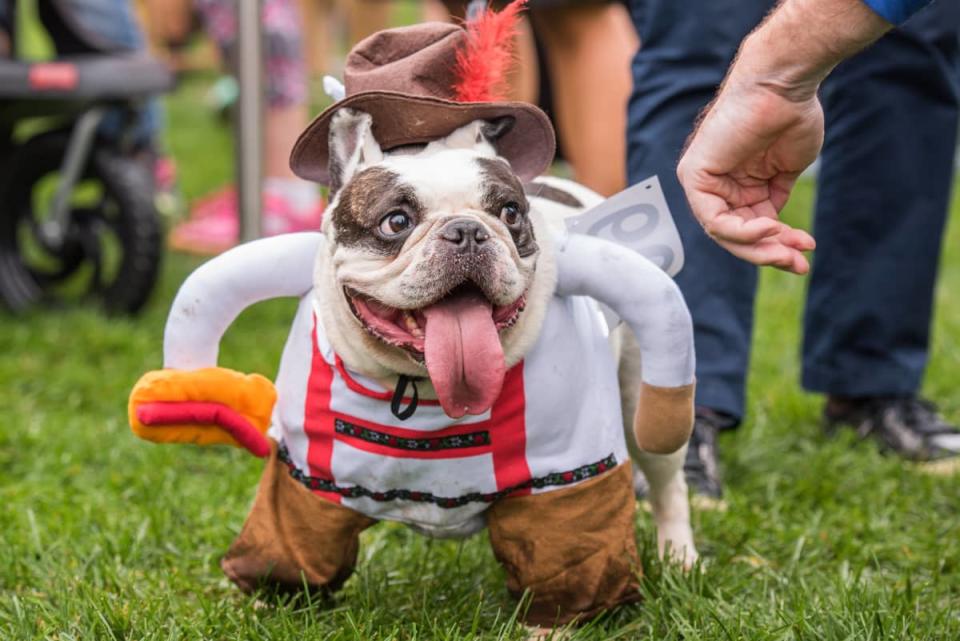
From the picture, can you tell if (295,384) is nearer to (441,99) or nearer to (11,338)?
(441,99)

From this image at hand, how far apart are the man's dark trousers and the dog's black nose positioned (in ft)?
3.13

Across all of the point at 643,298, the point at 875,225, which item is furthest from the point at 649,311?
the point at 875,225

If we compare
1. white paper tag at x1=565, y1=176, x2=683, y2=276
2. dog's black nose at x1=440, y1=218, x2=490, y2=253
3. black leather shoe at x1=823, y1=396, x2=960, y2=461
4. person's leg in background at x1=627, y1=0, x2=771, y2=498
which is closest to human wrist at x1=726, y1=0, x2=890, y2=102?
white paper tag at x1=565, y1=176, x2=683, y2=276

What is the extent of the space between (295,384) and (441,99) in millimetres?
439

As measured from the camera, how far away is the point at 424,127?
5.22 ft

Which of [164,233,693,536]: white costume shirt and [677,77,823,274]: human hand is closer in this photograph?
[677,77,823,274]: human hand

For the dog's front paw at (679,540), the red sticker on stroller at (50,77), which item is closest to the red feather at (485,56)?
the dog's front paw at (679,540)

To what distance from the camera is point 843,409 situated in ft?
9.19

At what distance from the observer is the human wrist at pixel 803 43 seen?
1.42m

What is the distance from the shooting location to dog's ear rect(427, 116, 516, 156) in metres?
1.62

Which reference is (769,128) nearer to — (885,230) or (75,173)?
(885,230)

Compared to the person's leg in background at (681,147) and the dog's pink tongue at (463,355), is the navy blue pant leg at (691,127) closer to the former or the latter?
the person's leg in background at (681,147)

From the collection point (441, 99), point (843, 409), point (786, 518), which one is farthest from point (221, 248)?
point (441, 99)

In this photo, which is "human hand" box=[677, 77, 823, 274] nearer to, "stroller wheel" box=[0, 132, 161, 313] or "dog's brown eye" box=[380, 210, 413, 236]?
"dog's brown eye" box=[380, 210, 413, 236]
